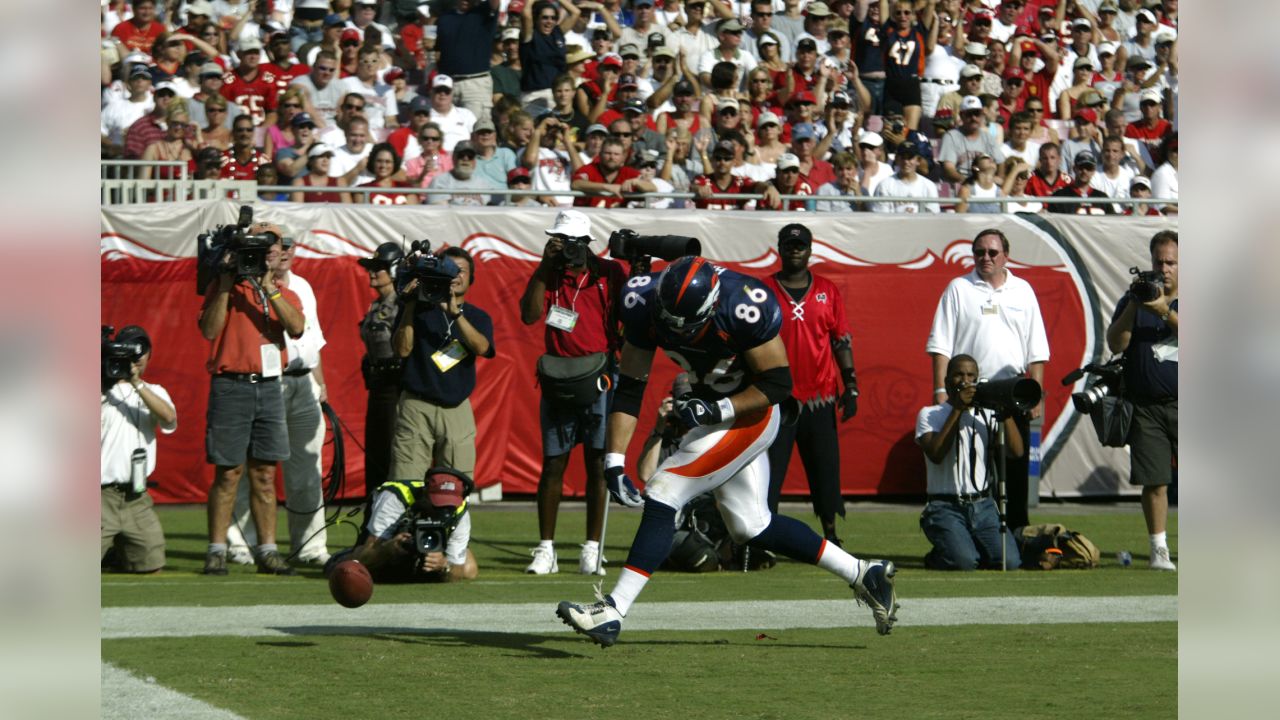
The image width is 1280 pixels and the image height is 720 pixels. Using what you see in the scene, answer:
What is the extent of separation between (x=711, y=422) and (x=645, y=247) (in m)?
2.04

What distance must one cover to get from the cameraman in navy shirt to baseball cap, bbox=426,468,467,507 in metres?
7.55

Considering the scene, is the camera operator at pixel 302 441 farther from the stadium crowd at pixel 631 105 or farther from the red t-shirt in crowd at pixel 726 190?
the red t-shirt in crowd at pixel 726 190

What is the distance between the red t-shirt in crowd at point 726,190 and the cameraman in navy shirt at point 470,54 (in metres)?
2.39

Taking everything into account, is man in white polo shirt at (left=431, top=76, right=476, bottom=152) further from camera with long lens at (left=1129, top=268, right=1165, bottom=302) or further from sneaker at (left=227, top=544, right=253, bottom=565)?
camera with long lens at (left=1129, top=268, right=1165, bottom=302)

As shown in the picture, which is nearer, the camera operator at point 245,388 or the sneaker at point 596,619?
the sneaker at point 596,619

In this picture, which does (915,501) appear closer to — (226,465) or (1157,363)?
(1157,363)

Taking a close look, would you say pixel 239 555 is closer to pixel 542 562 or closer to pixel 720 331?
pixel 542 562

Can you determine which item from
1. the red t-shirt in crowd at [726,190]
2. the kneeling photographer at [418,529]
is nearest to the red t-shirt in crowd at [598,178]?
the red t-shirt in crowd at [726,190]

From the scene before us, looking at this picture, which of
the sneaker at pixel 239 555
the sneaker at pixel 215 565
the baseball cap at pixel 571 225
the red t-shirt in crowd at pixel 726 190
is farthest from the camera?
the red t-shirt in crowd at pixel 726 190

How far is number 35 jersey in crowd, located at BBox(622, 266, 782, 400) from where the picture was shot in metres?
6.76

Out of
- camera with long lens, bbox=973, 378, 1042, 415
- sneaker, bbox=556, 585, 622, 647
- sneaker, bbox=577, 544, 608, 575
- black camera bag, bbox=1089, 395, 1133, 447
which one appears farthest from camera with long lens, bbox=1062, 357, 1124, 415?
sneaker, bbox=556, 585, 622, 647

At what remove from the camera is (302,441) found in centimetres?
1070

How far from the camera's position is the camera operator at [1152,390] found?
34.2 ft

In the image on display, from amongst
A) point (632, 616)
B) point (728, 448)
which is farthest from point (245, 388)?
point (728, 448)
